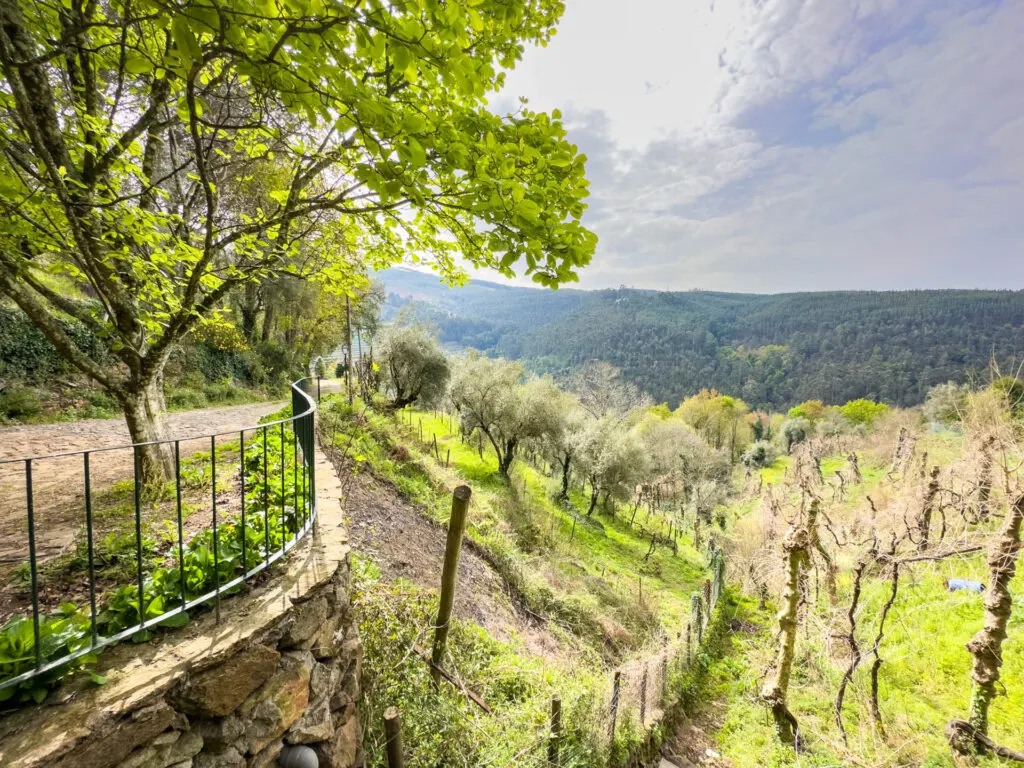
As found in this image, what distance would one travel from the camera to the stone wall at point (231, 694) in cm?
157

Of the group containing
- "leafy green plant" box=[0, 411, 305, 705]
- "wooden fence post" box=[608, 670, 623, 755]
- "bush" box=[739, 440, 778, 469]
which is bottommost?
"bush" box=[739, 440, 778, 469]

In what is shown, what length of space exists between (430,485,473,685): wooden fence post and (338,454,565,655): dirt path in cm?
209

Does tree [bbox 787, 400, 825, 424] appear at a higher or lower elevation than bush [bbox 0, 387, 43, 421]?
lower

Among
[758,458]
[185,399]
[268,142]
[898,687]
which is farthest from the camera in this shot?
[758,458]

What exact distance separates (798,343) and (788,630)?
14566 cm

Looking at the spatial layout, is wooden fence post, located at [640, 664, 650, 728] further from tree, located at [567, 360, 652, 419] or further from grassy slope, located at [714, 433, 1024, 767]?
tree, located at [567, 360, 652, 419]

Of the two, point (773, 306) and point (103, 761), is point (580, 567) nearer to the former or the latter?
point (103, 761)

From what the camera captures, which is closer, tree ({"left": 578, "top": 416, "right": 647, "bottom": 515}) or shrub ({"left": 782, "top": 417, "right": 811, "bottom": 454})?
tree ({"left": 578, "top": 416, "right": 647, "bottom": 515})

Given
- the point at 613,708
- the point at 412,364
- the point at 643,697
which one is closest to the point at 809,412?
the point at 412,364

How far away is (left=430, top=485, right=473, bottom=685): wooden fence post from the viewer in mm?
3621

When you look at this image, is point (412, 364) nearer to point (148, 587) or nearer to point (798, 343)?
point (148, 587)

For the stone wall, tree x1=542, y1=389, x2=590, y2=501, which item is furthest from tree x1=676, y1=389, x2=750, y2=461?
the stone wall

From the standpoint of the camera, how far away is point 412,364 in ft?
65.2

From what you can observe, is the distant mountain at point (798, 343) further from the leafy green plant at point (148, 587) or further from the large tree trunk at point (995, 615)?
the large tree trunk at point (995, 615)
